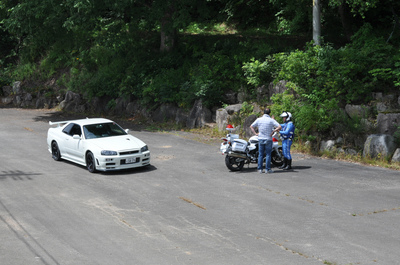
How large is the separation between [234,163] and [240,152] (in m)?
0.46

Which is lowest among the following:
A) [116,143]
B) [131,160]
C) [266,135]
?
[131,160]

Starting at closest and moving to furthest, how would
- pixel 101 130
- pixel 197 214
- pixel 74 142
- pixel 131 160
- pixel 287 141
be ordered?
pixel 197 214 < pixel 131 160 < pixel 287 141 < pixel 74 142 < pixel 101 130

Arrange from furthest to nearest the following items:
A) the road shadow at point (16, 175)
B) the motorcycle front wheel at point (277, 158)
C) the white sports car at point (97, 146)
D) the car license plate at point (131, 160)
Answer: the motorcycle front wheel at point (277, 158)
the car license plate at point (131, 160)
the white sports car at point (97, 146)
the road shadow at point (16, 175)

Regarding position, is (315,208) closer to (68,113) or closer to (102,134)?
(102,134)

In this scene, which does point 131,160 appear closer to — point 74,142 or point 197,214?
point 74,142

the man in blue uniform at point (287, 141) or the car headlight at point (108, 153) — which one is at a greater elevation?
the man in blue uniform at point (287, 141)

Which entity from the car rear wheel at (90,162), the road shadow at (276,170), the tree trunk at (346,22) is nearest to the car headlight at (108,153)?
the car rear wheel at (90,162)

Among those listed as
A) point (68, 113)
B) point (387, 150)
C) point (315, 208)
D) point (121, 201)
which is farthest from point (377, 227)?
point (68, 113)

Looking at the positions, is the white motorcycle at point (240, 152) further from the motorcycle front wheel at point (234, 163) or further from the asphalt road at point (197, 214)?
the asphalt road at point (197, 214)

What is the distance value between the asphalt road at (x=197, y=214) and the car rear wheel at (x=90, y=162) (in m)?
0.29

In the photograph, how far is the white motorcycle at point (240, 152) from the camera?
620 inches

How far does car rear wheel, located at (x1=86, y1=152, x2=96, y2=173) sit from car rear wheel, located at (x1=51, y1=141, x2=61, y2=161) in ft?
6.68

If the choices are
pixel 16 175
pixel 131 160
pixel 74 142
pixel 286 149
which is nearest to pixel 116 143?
pixel 131 160

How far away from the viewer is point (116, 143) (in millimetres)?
16141
